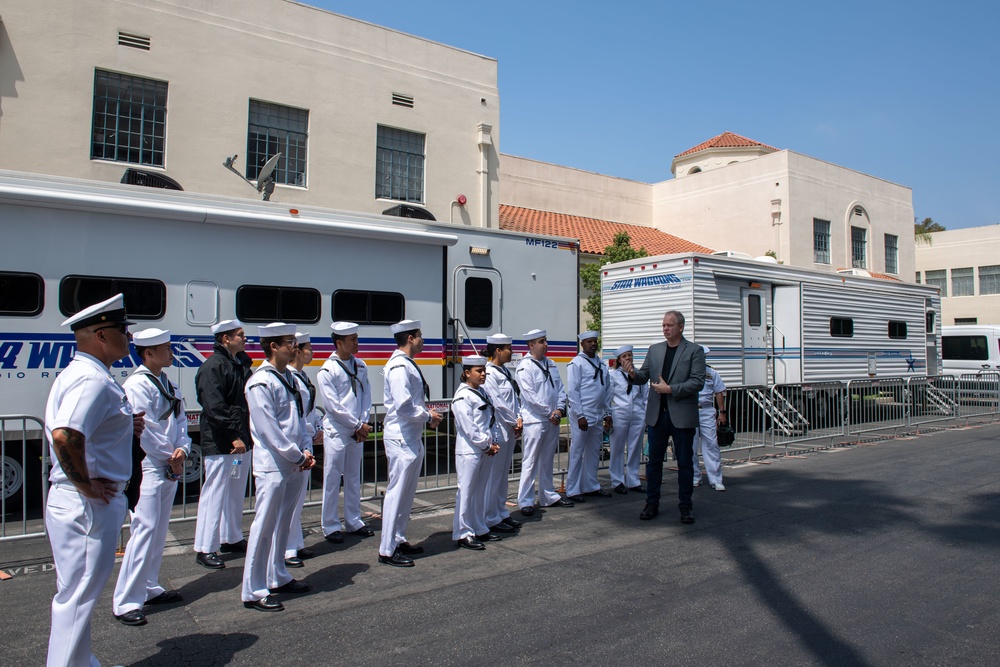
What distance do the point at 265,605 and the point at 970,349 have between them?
75.9 feet

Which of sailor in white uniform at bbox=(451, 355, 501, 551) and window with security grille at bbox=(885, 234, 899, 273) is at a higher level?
window with security grille at bbox=(885, 234, 899, 273)

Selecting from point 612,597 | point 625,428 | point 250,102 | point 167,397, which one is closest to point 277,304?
point 167,397

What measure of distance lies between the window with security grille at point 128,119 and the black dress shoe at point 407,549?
39.9 feet

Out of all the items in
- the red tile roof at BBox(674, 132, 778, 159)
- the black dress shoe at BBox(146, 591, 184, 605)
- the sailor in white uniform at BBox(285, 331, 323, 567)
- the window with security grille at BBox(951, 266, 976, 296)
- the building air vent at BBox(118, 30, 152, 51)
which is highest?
the red tile roof at BBox(674, 132, 778, 159)

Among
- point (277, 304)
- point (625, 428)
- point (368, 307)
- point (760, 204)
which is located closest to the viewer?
point (277, 304)

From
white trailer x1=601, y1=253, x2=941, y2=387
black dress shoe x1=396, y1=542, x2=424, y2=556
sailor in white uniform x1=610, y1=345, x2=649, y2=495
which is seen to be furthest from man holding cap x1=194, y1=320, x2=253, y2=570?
white trailer x1=601, y1=253, x2=941, y2=387

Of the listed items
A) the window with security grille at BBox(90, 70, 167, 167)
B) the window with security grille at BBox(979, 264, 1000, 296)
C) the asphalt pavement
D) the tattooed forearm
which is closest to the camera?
the tattooed forearm

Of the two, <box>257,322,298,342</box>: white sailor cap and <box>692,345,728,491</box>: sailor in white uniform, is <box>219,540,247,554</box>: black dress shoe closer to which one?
<box>257,322,298,342</box>: white sailor cap

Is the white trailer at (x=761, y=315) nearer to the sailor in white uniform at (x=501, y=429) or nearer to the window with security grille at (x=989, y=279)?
the sailor in white uniform at (x=501, y=429)

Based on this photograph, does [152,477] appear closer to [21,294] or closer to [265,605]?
[265,605]

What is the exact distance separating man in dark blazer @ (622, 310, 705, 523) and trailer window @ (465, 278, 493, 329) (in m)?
3.45

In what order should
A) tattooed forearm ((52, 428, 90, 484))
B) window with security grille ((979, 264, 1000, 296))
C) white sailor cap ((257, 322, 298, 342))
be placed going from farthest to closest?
window with security grille ((979, 264, 1000, 296))
white sailor cap ((257, 322, 298, 342))
tattooed forearm ((52, 428, 90, 484))

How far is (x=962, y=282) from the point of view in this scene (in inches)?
1540

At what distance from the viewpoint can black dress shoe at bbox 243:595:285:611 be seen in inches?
197
